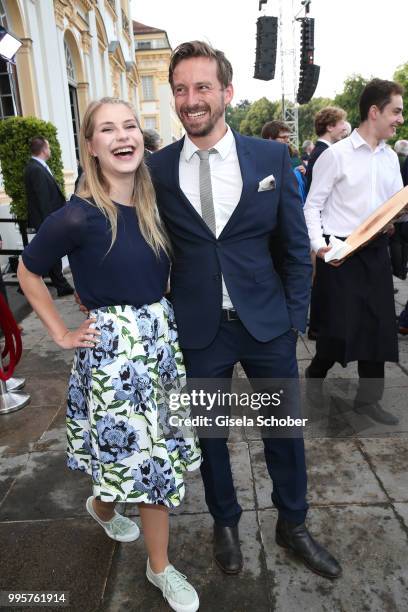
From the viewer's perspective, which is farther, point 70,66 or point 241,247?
Result: point 70,66

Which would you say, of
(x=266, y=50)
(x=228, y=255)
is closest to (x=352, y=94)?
(x=266, y=50)

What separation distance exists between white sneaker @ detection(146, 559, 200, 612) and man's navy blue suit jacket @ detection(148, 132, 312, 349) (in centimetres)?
94

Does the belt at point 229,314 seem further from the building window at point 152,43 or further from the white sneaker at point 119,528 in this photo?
the building window at point 152,43

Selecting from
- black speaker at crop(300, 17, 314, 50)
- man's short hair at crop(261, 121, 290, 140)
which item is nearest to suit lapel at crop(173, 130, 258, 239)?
man's short hair at crop(261, 121, 290, 140)

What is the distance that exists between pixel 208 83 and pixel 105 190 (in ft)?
1.89

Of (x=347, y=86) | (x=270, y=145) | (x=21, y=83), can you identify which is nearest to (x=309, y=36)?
(x=21, y=83)

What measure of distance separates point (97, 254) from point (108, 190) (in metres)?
0.27

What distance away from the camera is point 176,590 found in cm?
199

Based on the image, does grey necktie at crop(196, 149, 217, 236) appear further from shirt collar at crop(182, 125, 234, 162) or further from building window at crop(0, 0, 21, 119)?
building window at crop(0, 0, 21, 119)

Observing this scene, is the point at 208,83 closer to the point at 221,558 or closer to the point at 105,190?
the point at 105,190

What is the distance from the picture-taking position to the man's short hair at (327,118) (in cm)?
498

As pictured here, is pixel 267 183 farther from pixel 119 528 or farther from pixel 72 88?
pixel 72 88

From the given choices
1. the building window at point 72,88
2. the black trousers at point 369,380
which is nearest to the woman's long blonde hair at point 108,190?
the black trousers at point 369,380

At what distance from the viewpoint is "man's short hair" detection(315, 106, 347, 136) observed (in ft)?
16.3
